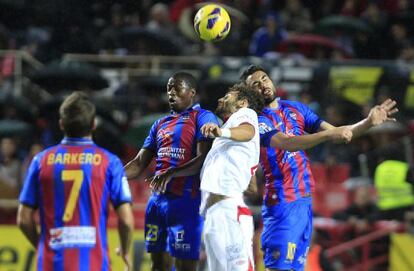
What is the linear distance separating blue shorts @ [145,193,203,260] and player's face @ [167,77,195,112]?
850 millimetres

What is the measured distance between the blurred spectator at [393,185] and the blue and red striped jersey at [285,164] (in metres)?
5.10

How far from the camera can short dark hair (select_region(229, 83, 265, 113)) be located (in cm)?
891

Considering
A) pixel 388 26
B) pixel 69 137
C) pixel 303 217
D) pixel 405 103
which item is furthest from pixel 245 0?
pixel 69 137

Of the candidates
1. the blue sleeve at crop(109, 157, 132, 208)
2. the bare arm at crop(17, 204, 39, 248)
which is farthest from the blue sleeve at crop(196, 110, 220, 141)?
the bare arm at crop(17, 204, 39, 248)

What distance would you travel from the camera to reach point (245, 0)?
2034cm

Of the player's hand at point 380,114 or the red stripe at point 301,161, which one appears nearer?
the player's hand at point 380,114

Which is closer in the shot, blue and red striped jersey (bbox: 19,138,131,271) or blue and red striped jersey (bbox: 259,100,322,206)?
blue and red striped jersey (bbox: 19,138,131,271)

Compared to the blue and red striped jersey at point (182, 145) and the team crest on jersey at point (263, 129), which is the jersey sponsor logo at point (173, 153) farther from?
→ the team crest on jersey at point (263, 129)

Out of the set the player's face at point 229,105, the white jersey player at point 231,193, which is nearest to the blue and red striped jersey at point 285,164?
the player's face at point 229,105

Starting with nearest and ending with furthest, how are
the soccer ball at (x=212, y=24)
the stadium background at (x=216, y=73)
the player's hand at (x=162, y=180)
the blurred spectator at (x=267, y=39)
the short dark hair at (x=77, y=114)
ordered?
the short dark hair at (x=77, y=114) → the player's hand at (x=162, y=180) → the soccer ball at (x=212, y=24) → the stadium background at (x=216, y=73) → the blurred spectator at (x=267, y=39)

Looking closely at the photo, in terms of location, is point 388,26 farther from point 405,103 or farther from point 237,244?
point 237,244

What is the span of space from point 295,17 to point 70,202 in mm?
13963

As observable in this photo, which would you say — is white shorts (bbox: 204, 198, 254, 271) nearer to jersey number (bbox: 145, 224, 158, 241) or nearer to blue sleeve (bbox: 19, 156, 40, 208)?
jersey number (bbox: 145, 224, 158, 241)

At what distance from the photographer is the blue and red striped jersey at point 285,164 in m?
9.24
